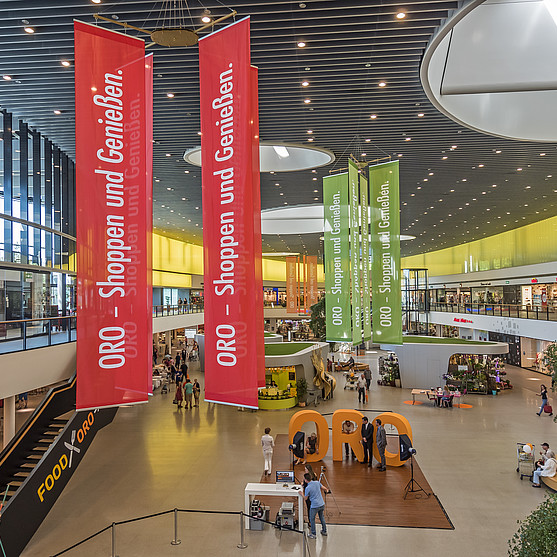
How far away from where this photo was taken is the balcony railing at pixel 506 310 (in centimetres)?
2048

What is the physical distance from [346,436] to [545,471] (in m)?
4.20

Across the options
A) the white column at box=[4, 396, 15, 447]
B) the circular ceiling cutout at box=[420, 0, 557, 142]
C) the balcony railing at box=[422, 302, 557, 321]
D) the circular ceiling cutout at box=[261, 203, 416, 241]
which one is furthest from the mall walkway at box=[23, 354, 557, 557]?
the circular ceiling cutout at box=[261, 203, 416, 241]

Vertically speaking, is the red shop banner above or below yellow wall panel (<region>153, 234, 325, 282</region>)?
below

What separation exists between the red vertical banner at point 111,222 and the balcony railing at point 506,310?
62.8 ft

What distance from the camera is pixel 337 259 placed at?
10703 millimetres

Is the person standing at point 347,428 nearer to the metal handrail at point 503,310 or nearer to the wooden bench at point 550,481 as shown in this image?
the wooden bench at point 550,481

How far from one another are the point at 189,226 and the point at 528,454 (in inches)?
839

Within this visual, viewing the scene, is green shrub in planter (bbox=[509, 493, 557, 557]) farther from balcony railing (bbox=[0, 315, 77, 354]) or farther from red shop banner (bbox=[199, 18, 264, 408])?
balcony railing (bbox=[0, 315, 77, 354])

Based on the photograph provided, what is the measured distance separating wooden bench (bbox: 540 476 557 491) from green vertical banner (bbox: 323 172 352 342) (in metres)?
4.85

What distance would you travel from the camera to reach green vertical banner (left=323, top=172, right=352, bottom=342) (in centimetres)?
1046

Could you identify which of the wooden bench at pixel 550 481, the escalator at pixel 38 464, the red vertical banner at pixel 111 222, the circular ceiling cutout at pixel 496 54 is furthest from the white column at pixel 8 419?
the wooden bench at pixel 550 481

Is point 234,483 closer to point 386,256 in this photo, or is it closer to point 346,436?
point 346,436

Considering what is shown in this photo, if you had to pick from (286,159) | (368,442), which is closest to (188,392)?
(368,442)

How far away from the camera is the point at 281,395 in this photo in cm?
1873
